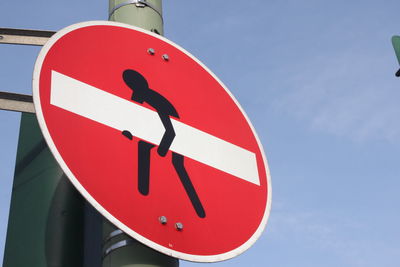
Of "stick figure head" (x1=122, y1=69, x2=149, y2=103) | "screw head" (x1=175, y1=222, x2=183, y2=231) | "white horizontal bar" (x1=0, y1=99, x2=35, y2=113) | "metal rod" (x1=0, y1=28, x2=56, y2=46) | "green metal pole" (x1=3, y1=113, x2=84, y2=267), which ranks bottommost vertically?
"screw head" (x1=175, y1=222, x2=183, y2=231)

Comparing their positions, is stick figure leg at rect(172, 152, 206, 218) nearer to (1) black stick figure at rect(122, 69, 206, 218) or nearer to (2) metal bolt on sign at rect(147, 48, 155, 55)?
(1) black stick figure at rect(122, 69, 206, 218)

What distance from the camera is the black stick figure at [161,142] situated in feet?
5.02

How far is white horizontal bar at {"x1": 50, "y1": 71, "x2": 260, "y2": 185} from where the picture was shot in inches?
61.0

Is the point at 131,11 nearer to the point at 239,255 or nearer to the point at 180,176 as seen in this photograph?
the point at 180,176

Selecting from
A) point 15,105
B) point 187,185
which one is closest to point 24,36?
point 15,105

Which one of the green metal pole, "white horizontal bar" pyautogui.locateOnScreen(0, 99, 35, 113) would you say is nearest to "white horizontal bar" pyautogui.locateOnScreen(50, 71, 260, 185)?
"white horizontal bar" pyautogui.locateOnScreen(0, 99, 35, 113)

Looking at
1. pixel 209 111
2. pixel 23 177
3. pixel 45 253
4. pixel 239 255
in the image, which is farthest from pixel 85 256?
pixel 209 111

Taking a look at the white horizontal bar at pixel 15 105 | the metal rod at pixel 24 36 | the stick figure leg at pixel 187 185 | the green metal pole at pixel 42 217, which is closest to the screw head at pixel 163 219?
the stick figure leg at pixel 187 185

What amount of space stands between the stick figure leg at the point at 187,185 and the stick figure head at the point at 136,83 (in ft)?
0.65

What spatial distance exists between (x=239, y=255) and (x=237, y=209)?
0.52 feet

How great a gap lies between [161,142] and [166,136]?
4 centimetres

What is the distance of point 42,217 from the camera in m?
1.73

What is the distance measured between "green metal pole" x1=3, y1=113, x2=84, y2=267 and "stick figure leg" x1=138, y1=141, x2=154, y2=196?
34cm

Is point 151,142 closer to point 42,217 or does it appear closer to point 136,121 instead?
point 136,121
